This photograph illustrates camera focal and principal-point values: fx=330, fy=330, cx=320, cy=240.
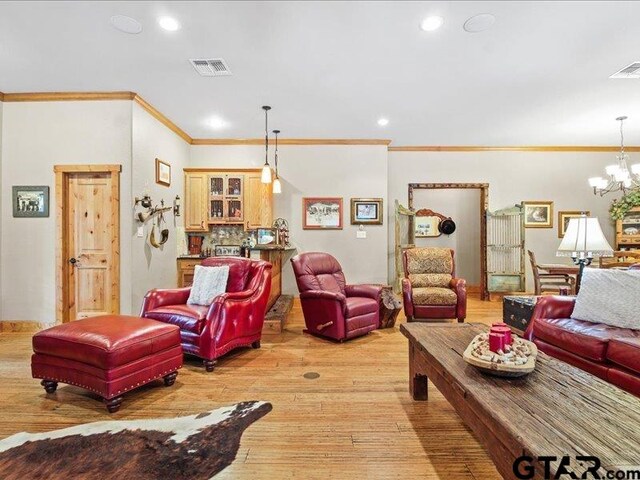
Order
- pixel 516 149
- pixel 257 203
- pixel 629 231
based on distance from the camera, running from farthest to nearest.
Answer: pixel 516 149 → pixel 629 231 → pixel 257 203

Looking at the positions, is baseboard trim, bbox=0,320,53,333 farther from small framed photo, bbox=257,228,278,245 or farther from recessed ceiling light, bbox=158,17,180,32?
recessed ceiling light, bbox=158,17,180,32

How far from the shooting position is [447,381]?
1.69m

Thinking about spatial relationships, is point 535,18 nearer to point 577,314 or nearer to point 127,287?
point 577,314

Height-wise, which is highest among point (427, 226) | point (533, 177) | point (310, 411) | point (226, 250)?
point (533, 177)

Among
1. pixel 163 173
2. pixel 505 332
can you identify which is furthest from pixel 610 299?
pixel 163 173

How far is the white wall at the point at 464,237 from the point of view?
23.9ft

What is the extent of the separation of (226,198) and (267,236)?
1.01 metres

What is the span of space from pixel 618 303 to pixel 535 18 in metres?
2.32

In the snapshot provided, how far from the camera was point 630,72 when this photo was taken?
3484 mm

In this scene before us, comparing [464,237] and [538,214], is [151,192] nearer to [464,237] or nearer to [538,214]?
[464,237]

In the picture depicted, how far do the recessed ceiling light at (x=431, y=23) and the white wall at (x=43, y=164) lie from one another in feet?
11.5

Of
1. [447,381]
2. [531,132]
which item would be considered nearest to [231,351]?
[447,381]

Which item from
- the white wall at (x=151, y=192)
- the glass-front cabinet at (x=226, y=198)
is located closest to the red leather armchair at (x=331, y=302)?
the glass-front cabinet at (x=226, y=198)

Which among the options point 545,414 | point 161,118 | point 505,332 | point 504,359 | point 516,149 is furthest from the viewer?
point 516,149
